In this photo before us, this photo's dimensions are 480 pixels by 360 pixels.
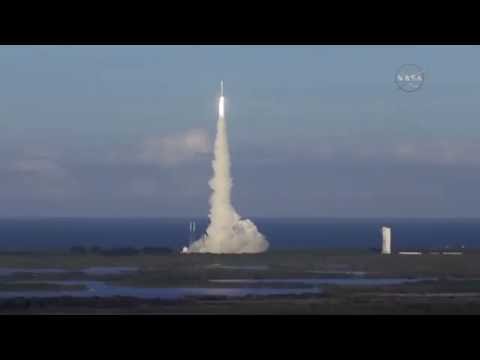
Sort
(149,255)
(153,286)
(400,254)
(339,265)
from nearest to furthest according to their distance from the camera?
(153,286) → (339,265) → (149,255) → (400,254)

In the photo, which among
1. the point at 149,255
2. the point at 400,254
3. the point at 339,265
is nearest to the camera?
the point at 339,265

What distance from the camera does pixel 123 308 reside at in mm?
20359

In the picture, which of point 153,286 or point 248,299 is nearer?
point 248,299

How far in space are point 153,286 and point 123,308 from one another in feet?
11.5
